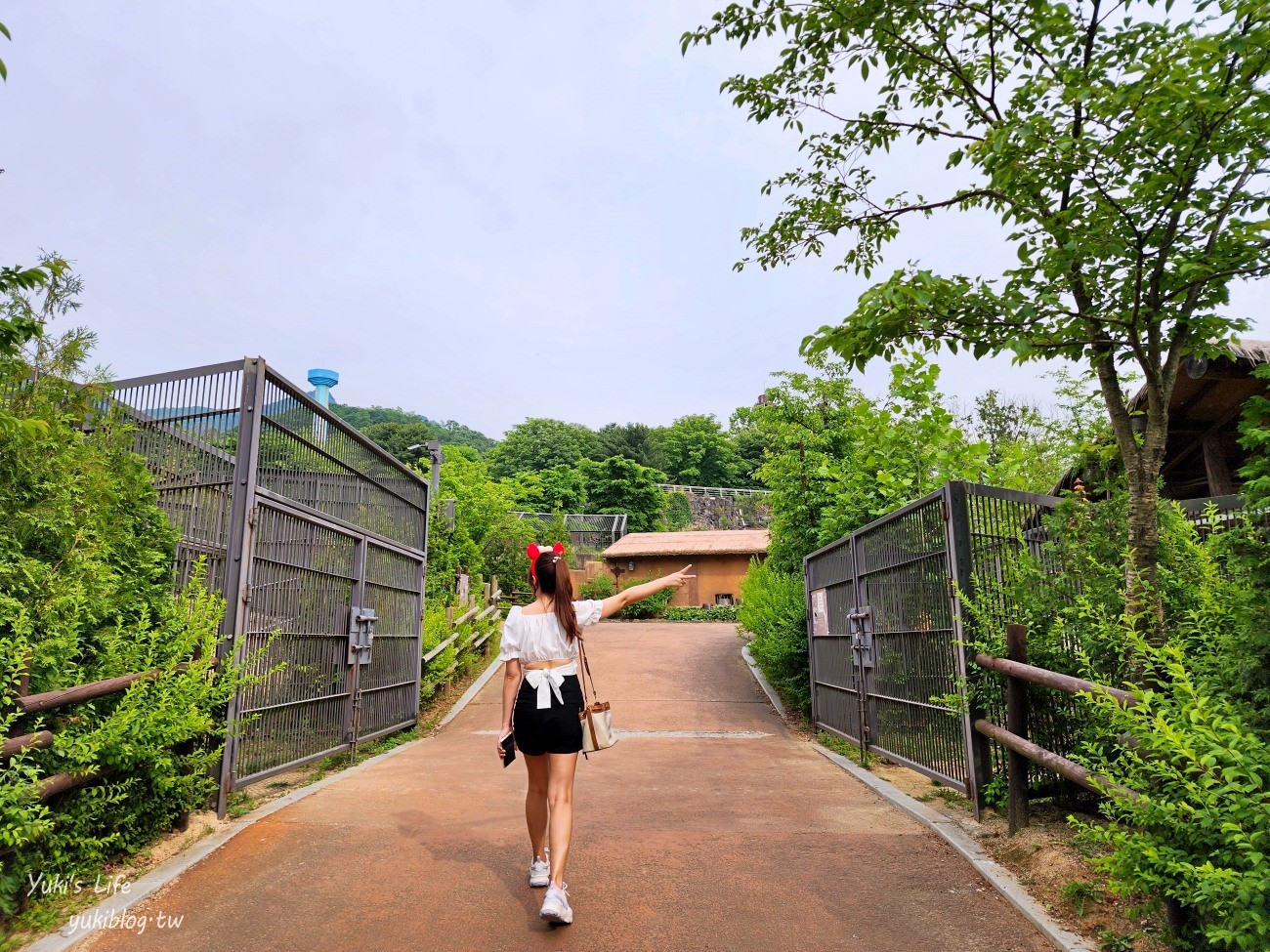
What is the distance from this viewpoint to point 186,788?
511 cm

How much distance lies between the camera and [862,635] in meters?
8.22

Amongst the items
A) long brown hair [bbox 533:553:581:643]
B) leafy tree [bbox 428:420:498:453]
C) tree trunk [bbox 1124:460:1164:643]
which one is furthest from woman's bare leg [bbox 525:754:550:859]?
leafy tree [bbox 428:420:498:453]

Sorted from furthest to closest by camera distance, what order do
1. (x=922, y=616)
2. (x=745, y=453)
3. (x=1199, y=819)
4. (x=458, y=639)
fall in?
(x=745, y=453) < (x=458, y=639) < (x=922, y=616) < (x=1199, y=819)

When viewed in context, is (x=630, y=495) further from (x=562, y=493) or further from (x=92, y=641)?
(x=92, y=641)

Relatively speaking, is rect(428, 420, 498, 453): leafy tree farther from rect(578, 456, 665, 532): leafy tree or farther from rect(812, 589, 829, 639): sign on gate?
rect(812, 589, 829, 639): sign on gate

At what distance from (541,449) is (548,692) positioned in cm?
5658

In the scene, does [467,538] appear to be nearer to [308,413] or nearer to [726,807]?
[308,413]

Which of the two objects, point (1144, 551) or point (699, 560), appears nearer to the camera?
point (1144, 551)

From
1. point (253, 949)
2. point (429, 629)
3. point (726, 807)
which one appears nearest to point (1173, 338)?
point (726, 807)

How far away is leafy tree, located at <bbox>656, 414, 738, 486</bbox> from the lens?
63688 mm

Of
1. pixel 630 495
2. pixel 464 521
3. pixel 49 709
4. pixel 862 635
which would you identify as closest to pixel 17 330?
pixel 49 709

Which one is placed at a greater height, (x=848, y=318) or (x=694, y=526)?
(x=694, y=526)

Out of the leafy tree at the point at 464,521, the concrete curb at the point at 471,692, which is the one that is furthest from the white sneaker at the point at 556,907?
the leafy tree at the point at 464,521

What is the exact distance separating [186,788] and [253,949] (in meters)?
1.77
